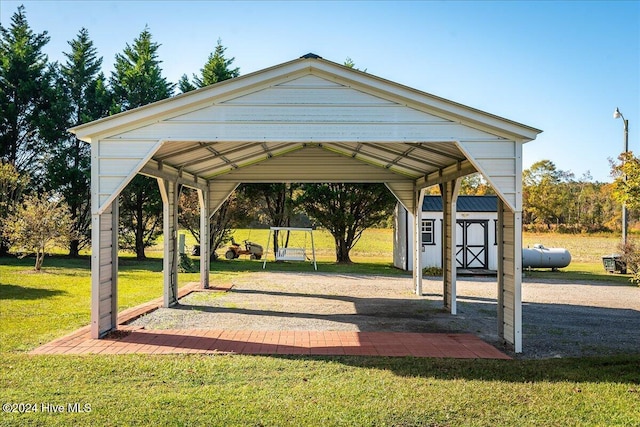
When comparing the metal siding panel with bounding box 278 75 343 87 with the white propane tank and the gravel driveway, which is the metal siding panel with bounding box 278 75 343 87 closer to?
the gravel driveway

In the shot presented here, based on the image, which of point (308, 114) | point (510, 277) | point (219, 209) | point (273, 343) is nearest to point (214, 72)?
point (219, 209)

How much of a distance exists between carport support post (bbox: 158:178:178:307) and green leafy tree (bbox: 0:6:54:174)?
1489 cm

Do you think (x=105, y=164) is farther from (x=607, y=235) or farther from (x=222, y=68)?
(x=607, y=235)

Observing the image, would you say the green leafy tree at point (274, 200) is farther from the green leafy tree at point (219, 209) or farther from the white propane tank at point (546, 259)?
the white propane tank at point (546, 259)

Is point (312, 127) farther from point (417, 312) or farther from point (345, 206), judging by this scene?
point (345, 206)

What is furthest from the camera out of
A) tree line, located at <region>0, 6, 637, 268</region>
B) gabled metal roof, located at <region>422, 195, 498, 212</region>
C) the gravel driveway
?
tree line, located at <region>0, 6, 637, 268</region>

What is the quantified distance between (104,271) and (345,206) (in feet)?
52.0

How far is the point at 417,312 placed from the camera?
367 inches

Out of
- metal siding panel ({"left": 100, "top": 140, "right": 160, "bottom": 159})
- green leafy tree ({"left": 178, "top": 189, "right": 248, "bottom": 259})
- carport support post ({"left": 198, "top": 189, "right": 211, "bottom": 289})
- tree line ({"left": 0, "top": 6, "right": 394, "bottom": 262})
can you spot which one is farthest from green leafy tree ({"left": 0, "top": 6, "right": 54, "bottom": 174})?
metal siding panel ({"left": 100, "top": 140, "right": 160, "bottom": 159})

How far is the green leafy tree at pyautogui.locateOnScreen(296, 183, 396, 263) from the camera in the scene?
70.7ft

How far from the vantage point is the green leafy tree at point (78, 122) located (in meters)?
21.0

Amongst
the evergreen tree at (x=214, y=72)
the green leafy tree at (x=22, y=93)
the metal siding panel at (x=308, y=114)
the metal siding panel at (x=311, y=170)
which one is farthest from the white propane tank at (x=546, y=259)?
the green leafy tree at (x=22, y=93)

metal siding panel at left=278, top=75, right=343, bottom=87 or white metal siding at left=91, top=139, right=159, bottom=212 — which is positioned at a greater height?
metal siding panel at left=278, top=75, right=343, bottom=87

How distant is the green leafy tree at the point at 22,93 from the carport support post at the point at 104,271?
17044 mm
